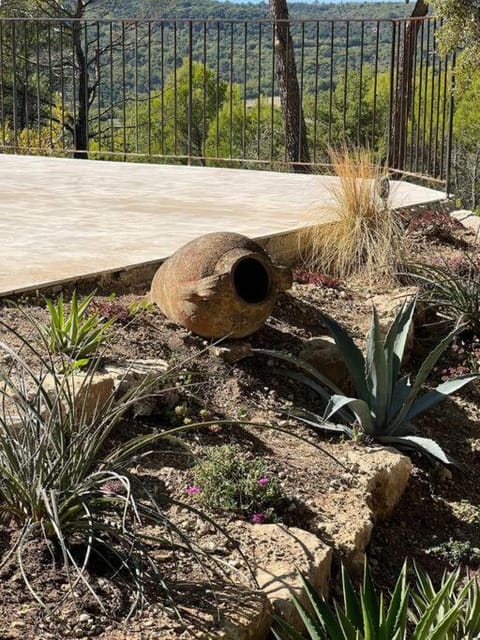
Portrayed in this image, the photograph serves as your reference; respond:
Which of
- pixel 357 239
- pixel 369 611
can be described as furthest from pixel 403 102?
pixel 369 611

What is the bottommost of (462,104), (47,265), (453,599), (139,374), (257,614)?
(453,599)

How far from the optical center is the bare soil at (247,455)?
280 centimetres

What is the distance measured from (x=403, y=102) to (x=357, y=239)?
2.67 meters

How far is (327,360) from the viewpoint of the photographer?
5320 mm

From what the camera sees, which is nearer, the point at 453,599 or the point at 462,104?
the point at 453,599

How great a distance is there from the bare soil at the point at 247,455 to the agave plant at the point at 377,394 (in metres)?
0.13

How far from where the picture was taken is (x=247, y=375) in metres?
4.99

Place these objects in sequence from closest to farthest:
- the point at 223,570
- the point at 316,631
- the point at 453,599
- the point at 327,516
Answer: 1. the point at 316,631
2. the point at 223,570
3. the point at 453,599
4. the point at 327,516

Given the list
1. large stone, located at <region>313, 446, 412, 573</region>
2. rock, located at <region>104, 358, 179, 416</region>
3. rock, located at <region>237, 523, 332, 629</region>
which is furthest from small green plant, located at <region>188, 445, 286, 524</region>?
rock, located at <region>104, 358, 179, 416</region>

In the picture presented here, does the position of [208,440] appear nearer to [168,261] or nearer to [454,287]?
[168,261]

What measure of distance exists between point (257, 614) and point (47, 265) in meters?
2.80

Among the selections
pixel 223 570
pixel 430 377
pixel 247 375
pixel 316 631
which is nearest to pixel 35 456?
pixel 223 570

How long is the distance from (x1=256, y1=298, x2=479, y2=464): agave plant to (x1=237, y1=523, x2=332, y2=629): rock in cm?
115

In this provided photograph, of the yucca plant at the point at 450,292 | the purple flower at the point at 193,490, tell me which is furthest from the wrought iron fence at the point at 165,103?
the purple flower at the point at 193,490
